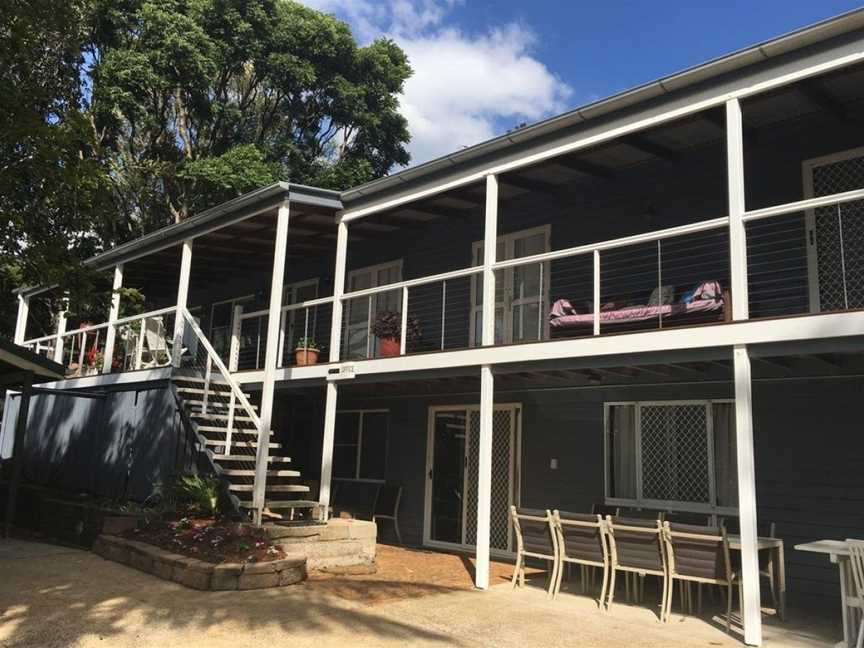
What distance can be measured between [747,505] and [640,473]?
3.12 metres

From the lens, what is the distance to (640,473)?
9.75m

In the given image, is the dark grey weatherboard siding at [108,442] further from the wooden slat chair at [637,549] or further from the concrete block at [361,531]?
the wooden slat chair at [637,549]

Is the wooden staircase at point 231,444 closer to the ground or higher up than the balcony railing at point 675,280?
closer to the ground

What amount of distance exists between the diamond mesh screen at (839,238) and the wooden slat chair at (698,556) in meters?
3.33

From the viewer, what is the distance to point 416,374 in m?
10.2

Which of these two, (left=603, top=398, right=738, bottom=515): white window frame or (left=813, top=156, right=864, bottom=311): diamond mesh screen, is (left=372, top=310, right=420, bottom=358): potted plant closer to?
(left=603, top=398, right=738, bottom=515): white window frame

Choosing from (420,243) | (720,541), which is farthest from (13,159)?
(720,541)

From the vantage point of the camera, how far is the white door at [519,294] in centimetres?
1124

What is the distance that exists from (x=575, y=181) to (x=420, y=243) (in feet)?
11.1

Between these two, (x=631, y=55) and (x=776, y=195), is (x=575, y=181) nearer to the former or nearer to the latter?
(x=776, y=195)

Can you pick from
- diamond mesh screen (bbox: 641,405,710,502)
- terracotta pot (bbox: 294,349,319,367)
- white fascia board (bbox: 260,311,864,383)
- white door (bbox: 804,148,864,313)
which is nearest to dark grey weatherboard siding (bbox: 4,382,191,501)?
terracotta pot (bbox: 294,349,319,367)

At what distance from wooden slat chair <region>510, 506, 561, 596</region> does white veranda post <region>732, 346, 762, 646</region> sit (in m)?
2.10

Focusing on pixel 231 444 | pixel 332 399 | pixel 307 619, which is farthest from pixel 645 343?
pixel 231 444

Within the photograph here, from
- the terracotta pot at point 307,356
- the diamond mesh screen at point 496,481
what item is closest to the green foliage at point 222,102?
the terracotta pot at point 307,356
